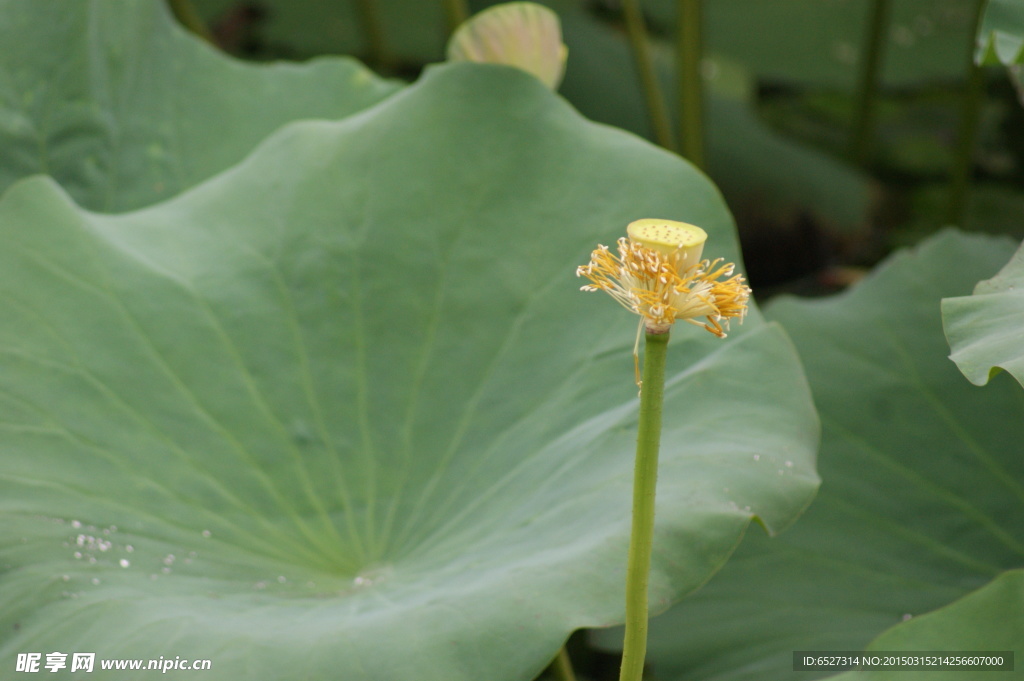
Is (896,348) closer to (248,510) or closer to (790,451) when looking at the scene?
(790,451)

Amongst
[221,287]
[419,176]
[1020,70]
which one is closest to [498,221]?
[419,176]

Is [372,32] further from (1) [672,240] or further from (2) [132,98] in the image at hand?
(1) [672,240]

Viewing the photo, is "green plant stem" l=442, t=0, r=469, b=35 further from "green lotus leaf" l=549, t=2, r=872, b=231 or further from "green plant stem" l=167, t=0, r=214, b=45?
"green lotus leaf" l=549, t=2, r=872, b=231

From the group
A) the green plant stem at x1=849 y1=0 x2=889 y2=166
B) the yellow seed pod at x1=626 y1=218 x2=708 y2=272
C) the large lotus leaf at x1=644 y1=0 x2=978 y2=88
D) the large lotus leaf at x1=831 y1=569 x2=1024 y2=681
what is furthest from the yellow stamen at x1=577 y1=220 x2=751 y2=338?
the large lotus leaf at x1=644 y1=0 x2=978 y2=88

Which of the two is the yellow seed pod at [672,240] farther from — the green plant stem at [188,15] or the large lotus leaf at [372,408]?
the green plant stem at [188,15]

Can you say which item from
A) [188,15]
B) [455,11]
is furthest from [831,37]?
[188,15]

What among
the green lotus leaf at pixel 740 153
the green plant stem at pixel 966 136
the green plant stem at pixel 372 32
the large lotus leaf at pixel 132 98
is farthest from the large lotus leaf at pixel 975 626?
the green plant stem at pixel 372 32

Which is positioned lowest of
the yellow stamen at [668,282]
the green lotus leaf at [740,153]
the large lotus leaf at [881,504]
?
the large lotus leaf at [881,504]
